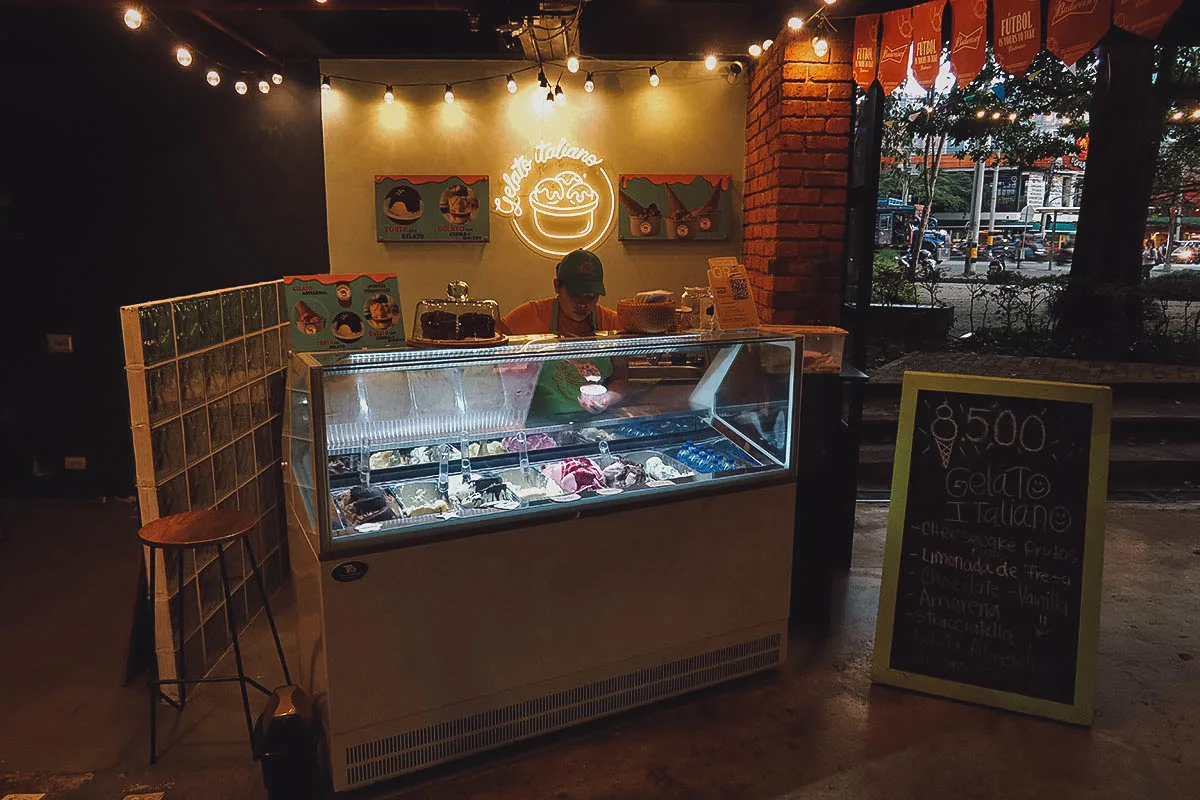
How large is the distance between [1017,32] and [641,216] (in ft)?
8.73

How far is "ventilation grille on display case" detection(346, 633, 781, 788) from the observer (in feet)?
8.86

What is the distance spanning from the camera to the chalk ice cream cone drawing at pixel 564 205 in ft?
18.7

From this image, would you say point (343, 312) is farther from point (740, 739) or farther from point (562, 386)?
point (740, 739)

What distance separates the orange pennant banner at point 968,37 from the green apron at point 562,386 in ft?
8.00

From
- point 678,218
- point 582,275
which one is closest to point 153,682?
point 582,275

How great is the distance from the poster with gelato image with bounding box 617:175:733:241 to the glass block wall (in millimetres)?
2573

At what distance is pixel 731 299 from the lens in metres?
3.42

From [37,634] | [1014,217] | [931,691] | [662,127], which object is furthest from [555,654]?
[1014,217]

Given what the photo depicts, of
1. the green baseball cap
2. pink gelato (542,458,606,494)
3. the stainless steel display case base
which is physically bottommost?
the stainless steel display case base

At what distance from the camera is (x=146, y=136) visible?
541 cm

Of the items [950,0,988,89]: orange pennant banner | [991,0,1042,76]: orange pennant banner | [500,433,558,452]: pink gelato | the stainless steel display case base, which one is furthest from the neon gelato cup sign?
the stainless steel display case base

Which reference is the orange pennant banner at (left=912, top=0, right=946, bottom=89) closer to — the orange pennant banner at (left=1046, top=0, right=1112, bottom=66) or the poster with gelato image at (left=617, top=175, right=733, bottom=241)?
the orange pennant banner at (left=1046, top=0, right=1112, bottom=66)

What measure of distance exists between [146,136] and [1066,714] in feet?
20.8

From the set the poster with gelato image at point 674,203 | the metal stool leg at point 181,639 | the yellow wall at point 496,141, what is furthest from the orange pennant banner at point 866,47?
the metal stool leg at point 181,639
